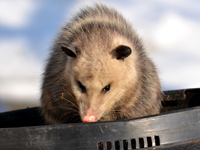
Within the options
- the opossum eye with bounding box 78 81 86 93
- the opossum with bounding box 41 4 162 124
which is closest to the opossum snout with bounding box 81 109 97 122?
the opossum with bounding box 41 4 162 124

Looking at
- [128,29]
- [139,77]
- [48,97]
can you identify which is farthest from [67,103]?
[128,29]

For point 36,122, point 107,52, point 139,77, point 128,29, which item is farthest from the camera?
point 36,122

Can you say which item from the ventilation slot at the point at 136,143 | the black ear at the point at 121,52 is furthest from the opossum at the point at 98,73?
the ventilation slot at the point at 136,143

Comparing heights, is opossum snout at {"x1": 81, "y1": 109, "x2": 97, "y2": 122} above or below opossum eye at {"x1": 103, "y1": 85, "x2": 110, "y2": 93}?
below

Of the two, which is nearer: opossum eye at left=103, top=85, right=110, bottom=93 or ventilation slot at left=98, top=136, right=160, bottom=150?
ventilation slot at left=98, top=136, right=160, bottom=150

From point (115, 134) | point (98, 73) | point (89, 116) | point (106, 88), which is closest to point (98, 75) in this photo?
point (98, 73)

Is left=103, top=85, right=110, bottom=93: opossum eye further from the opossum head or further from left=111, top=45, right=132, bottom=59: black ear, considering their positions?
left=111, top=45, right=132, bottom=59: black ear

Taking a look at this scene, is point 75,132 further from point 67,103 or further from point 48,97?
point 48,97

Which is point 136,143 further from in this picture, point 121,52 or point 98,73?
point 121,52
